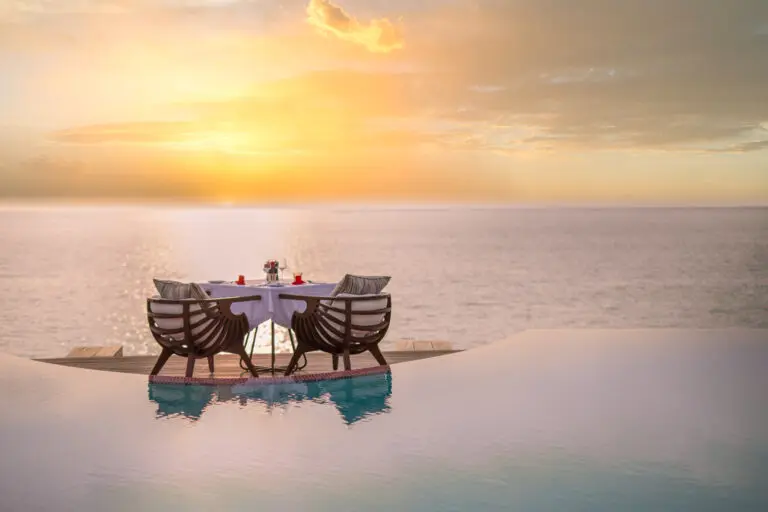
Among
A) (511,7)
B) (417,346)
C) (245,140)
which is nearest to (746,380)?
(417,346)

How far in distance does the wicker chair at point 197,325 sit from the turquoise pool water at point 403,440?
340 millimetres

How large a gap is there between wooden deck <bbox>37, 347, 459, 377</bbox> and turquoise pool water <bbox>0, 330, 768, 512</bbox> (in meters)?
0.29

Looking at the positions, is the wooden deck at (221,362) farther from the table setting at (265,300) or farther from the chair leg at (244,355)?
the table setting at (265,300)

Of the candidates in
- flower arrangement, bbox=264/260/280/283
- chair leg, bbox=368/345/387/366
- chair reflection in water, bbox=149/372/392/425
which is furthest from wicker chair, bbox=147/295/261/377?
chair leg, bbox=368/345/387/366

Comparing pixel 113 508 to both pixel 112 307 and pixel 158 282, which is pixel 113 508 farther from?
pixel 112 307

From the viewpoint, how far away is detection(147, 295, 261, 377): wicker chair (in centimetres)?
682

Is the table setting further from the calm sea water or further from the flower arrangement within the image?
the calm sea water

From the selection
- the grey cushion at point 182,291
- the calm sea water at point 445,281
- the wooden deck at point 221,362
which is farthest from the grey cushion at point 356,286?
the calm sea water at point 445,281

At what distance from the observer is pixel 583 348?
9.38 m

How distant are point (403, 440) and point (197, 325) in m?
2.17

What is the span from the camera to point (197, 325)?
22.5 ft

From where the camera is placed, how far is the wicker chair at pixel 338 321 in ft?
23.1

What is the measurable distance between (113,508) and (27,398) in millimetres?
2932

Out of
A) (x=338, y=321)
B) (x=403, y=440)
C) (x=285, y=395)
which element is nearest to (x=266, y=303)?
(x=338, y=321)
